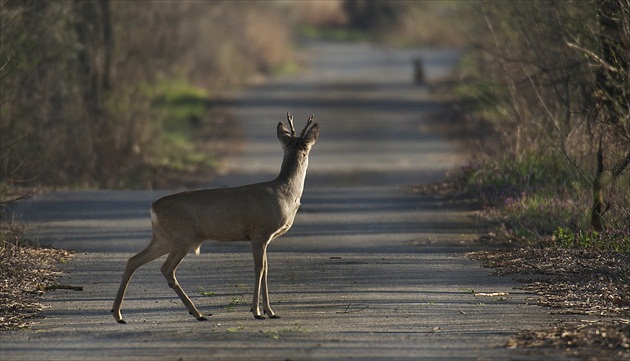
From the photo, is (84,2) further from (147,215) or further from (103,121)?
(147,215)

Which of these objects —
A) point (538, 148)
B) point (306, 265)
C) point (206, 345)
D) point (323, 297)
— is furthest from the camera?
point (538, 148)

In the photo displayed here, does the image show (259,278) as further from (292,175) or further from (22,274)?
(22,274)

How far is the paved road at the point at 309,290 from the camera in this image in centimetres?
943

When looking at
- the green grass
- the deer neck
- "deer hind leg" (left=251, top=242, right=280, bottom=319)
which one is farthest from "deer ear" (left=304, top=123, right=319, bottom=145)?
the green grass

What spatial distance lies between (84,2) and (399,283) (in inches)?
521

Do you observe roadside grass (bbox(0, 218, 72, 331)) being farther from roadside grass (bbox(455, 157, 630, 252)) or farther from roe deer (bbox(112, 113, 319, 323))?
roadside grass (bbox(455, 157, 630, 252))

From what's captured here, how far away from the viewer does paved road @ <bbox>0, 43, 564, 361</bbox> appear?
943cm

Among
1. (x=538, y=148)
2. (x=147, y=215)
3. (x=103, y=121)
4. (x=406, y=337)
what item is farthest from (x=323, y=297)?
(x=103, y=121)

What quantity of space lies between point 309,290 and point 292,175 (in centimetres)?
144

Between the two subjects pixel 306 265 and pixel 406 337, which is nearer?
pixel 406 337

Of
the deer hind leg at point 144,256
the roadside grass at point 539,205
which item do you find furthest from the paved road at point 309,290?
the roadside grass at point 539,205

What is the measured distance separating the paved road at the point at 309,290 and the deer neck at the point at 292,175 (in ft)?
3.29

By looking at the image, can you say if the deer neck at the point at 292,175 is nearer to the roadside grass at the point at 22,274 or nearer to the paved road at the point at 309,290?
the paved road at the point at 309,290

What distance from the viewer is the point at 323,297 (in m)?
11.6
